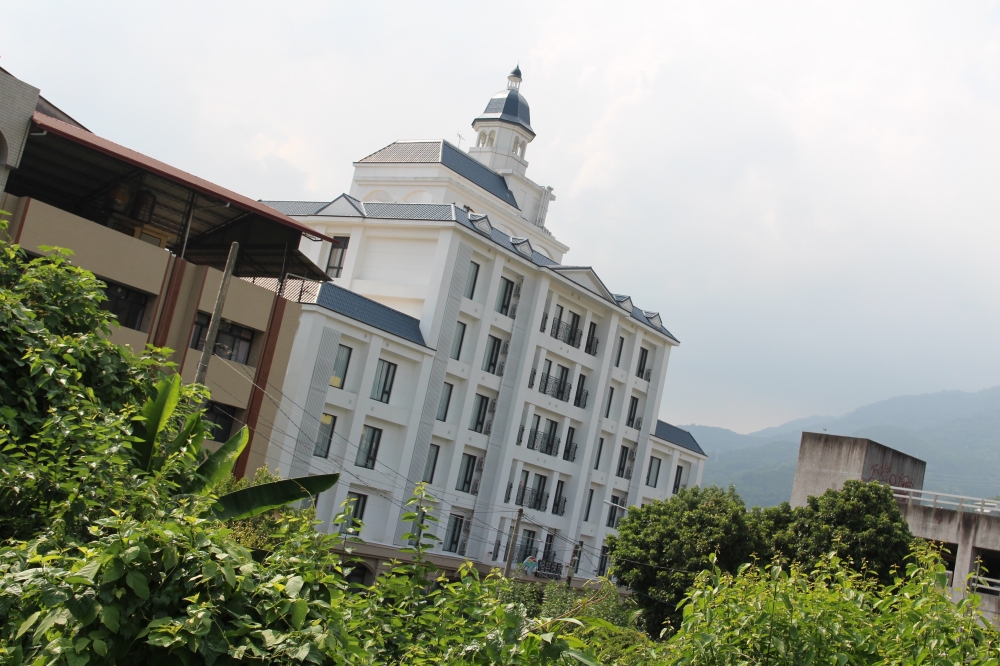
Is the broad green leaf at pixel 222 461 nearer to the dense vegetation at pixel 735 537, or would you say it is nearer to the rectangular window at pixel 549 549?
the dense vegetation at pixel 735 537

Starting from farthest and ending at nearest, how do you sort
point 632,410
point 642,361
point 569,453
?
point 642,361, point 632,410, point 569,453

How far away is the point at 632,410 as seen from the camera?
5675cm

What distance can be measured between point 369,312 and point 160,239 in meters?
11.0

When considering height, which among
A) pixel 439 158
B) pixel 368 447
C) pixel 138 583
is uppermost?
pixel 439 158

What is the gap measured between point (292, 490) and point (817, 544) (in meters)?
25.3

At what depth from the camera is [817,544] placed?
3272cm

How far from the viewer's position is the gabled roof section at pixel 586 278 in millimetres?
50188

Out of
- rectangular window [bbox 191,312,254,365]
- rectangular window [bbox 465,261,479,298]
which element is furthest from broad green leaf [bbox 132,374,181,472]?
rectangular window [bbox 465,261,479,298]

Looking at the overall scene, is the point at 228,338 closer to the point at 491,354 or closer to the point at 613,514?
the point at 491,354

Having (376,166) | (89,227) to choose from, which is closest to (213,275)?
(89,227)

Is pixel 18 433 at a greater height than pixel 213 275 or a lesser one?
lesser

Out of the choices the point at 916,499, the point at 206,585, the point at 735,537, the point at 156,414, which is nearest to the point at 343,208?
the point at 735,537

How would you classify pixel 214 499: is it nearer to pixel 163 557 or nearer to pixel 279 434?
pixel 163 557

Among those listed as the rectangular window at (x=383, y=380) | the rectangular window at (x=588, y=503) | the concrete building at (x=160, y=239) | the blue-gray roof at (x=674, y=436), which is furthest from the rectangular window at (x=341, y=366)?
the blue-gray roof at (x=674, y=436)
